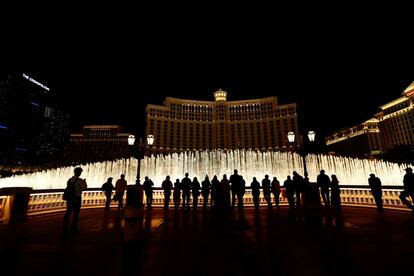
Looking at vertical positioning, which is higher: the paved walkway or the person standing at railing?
the person standing at railing

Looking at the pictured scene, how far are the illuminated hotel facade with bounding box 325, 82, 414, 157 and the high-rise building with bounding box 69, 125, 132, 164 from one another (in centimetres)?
12786

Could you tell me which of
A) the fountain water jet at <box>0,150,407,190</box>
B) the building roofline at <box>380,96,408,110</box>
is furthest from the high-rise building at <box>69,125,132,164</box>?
the building roofline at <box>380,96,408,110</box>

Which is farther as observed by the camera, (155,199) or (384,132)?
(384,132)

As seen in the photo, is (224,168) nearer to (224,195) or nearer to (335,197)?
(335,197)

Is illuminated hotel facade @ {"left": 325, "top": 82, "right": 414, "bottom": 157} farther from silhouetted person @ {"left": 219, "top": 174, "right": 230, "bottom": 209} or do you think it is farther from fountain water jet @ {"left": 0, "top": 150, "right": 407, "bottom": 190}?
silhouetted person @ {"left": 219, "top": 174, "right": 230, "bottom": 209}

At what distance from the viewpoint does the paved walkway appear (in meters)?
3.83

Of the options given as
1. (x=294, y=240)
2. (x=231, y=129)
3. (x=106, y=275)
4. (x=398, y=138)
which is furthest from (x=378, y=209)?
(x=398, y=138)

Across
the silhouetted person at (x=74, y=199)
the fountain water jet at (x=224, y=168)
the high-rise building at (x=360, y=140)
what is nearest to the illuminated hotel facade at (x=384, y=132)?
the high-rise building at (x=360, y=140)

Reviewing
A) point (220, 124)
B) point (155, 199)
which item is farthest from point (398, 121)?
point (155, 199)

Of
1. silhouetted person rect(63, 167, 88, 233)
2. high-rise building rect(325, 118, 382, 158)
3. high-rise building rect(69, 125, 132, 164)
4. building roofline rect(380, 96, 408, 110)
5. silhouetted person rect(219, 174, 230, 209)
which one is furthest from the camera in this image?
high-rise building rect(69, 125, 132, 164)

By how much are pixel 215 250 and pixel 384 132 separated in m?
119

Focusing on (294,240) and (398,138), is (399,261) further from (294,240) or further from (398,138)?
(398,138)

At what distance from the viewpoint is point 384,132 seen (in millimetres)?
95125

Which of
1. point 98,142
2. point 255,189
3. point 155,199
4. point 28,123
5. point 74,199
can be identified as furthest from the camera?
point 98,142
